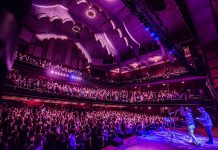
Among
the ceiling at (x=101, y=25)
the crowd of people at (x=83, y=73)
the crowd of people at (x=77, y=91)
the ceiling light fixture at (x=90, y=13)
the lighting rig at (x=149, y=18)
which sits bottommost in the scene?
the crowd of people at (x=77, y=91)

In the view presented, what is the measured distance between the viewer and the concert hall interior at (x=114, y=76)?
23.1 ft

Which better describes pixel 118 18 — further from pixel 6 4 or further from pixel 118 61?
pixel 6 4

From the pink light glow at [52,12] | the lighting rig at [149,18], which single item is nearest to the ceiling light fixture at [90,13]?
the pink light glow at [52,12]

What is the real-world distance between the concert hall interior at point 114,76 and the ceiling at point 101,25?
0.10 m

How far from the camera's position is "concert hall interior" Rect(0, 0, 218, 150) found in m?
7.05

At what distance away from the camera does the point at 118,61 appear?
23875mm

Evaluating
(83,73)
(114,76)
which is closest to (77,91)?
(83,73)

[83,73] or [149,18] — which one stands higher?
[83,73]

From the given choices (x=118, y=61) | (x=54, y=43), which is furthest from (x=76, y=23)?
(x=118, y=61)

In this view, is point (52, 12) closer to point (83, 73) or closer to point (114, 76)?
point (83, 73)

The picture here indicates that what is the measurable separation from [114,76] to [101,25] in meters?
10.5

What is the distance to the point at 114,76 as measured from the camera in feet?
89.7

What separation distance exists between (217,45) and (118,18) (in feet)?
34.9

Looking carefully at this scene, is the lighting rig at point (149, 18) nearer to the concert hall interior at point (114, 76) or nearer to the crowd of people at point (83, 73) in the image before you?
the concert hall interior at point (114, 76)
